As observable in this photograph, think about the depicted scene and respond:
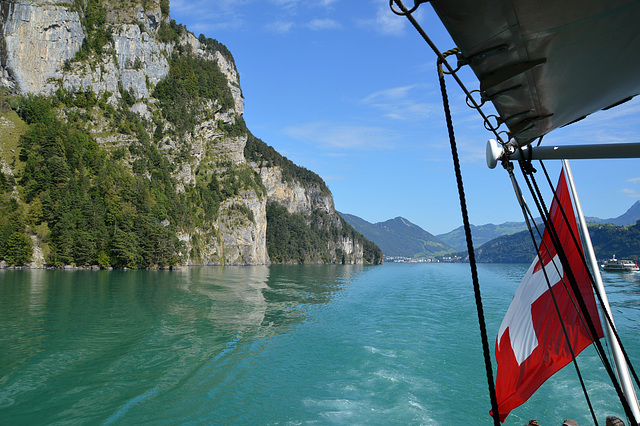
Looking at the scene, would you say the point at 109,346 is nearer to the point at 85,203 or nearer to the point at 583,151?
the point at 583,151

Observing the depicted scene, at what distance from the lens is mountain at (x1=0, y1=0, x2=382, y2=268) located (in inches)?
2790

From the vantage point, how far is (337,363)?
14281mm

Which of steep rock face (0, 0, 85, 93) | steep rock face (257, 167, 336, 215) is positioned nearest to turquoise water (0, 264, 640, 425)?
steep rock face (0, 0, 85, 93)

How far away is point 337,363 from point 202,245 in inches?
3982

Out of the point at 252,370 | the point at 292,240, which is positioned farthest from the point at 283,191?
the point at 252,370

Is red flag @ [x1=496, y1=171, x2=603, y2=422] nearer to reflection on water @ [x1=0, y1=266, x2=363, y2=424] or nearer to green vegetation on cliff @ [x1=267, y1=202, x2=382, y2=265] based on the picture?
reflection on water @ [x1=0, y1=266, x2=363, y2=424]

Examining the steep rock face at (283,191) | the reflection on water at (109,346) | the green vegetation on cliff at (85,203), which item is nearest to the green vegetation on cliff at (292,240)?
the steep rock face at (283,191)

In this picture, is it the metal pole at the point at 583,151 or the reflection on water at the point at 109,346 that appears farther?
the reflection on water at the point at 109,346

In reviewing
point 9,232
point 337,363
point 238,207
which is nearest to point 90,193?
point 9,232

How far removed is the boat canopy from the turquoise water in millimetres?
9216

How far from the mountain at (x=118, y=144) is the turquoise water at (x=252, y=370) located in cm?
5284

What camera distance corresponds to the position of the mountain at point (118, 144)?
233 feet

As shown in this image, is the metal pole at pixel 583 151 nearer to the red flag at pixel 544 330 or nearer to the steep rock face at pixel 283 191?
the red flag at pixel 544 330

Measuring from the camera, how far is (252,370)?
1290 cm
